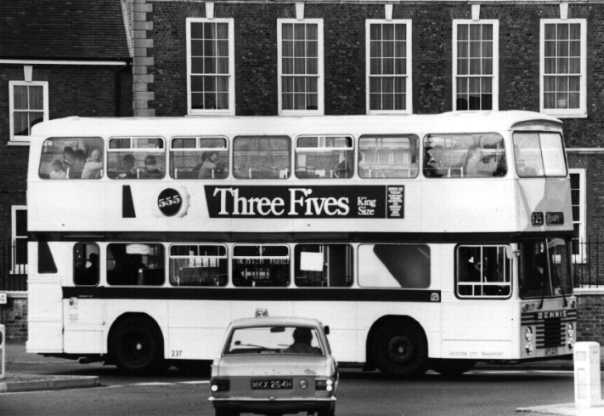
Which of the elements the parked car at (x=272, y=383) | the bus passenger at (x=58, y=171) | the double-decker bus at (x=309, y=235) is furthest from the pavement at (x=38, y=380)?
the parked car at (x=272, y=383)

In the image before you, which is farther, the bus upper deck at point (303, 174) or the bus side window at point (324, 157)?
the bus side window at point (324, 157)

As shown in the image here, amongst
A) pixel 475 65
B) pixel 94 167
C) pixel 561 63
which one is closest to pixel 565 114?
pixel 561 63

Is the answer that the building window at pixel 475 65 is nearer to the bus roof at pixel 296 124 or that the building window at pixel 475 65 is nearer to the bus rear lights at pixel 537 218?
the bus roof at pixel 296 124

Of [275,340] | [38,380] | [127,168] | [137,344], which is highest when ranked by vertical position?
[127,168]

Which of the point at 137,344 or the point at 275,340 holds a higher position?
the point at 275,340

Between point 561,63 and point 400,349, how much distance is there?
15242 mm

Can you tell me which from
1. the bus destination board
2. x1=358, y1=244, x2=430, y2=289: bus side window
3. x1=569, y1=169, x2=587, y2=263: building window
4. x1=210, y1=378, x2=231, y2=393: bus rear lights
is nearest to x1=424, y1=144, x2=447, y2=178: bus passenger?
the bus destination board

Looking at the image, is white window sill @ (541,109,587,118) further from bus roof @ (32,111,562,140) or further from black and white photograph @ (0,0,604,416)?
bus roof @ (32,111,562,140)

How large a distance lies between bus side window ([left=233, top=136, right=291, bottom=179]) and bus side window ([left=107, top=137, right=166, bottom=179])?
1374 millimetres

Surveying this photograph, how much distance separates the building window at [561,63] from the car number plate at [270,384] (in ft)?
76.8

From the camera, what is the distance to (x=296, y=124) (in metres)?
28.8

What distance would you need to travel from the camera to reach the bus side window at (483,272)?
28.1 m

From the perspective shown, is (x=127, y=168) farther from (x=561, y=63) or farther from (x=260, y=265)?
(x=561, y=63)

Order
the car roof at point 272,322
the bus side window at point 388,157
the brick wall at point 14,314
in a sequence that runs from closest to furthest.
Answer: the car roof at point 272,322
the bus side window at point 388,157
the brick wall at point 14,314
